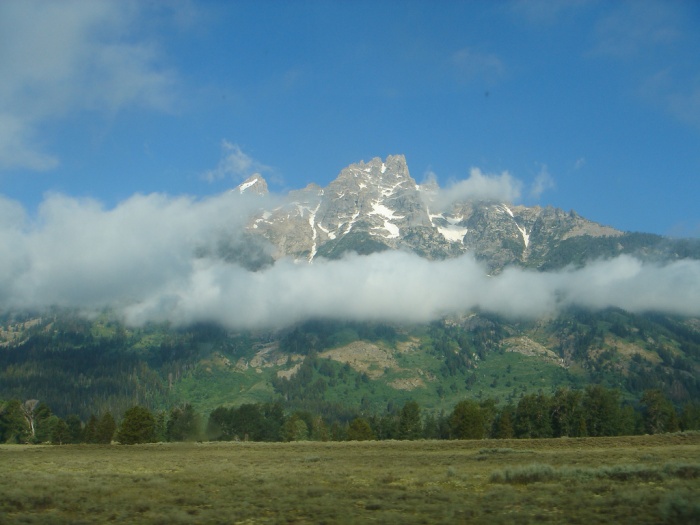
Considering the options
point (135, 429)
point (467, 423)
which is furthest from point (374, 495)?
point (135, 429)

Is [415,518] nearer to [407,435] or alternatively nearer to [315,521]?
[315,521]

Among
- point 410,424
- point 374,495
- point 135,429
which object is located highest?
point 374,495

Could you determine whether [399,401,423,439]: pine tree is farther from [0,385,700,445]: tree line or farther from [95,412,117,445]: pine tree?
[95,412,117,445]: pine tree

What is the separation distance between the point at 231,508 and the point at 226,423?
13277 cm

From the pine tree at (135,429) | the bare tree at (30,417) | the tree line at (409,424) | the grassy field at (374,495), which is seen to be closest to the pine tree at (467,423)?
the tree line at (409,424)

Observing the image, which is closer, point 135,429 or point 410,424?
point 135,429

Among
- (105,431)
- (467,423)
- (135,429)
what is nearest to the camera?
(135,429)

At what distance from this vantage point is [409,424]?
13262 centimetres

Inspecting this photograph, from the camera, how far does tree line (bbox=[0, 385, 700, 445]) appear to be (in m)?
115

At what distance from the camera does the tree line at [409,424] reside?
114750mm

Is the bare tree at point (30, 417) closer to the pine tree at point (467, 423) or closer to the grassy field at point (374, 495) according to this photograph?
the pine tree at point (467, 423)

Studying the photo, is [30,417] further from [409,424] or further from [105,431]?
[409,424]

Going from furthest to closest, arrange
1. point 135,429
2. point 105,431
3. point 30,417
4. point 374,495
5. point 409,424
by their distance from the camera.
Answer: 1. point 30,417
2. point 409,424
3. point 105,431
4. point 135,429
5. point 374,495

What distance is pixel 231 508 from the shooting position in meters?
25.1
